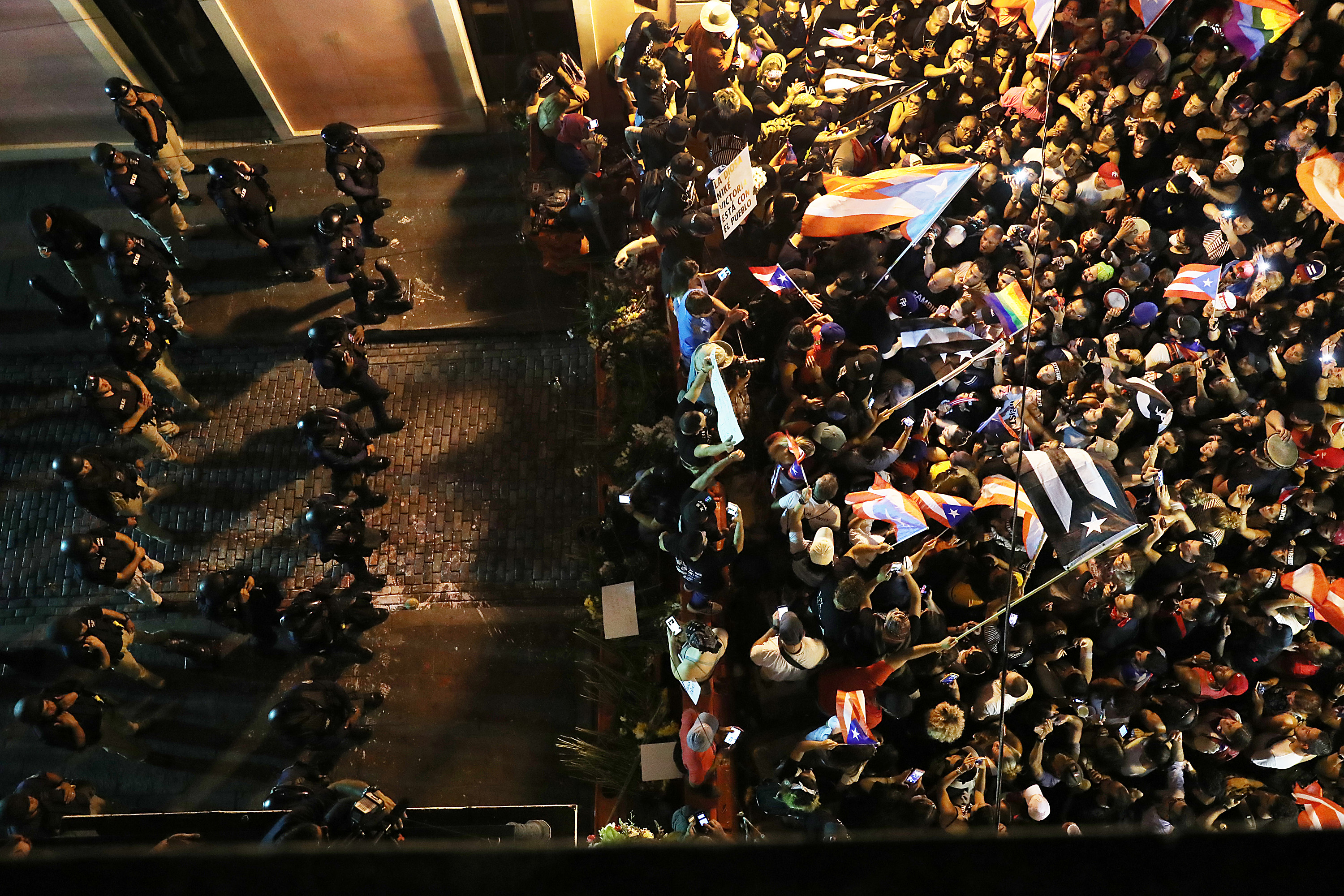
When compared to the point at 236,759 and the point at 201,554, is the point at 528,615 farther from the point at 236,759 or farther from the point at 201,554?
the point at 201,554

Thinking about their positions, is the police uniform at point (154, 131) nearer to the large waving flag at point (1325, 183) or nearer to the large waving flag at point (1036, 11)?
the large waving flag at point (1036, 11)

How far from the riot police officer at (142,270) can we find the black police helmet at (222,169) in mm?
1055

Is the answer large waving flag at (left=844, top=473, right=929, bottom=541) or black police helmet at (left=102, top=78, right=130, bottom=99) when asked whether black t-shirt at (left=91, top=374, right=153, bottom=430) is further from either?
large waving flag at (left=844, top=473, right=929, bottom=541)

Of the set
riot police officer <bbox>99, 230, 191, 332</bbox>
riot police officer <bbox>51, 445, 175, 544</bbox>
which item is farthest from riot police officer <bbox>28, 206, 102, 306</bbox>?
riot police officer <bbox>51, 445, 175, 544</bbox>

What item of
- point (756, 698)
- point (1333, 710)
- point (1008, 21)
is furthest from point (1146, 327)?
point (756, 698)

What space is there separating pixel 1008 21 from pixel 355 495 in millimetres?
10076

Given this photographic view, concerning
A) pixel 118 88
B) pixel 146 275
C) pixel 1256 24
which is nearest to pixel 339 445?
pixel 146 275

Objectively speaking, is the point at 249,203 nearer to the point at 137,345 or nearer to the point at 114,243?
the point at 114,243

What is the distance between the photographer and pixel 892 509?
6812 millimetres

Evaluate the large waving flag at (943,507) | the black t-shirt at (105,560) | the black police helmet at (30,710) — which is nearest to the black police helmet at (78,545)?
the black t-shirt at (105,560)

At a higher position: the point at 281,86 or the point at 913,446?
the point at 281,86

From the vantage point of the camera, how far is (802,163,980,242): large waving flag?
7176 mm

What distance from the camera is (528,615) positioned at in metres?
8.34

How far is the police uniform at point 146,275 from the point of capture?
8578mm
